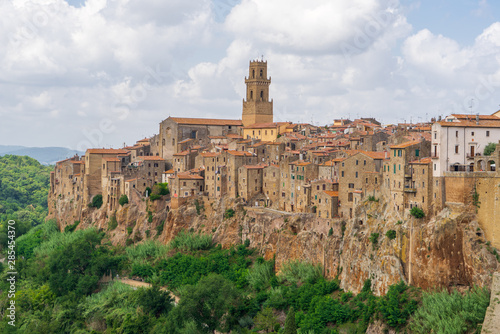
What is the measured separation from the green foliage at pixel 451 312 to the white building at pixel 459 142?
922cm

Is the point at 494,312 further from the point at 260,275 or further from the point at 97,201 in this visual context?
the point at 97,201

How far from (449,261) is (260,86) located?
5508 cm

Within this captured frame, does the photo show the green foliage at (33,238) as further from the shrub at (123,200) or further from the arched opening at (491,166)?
the arched opening at (491,166)

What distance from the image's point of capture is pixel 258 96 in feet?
327

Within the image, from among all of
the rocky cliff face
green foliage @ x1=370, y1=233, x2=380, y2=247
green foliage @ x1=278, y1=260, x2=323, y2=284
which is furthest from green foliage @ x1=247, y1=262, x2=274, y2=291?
green foliage @ x1=370, y1=233, x2=380, y2=247

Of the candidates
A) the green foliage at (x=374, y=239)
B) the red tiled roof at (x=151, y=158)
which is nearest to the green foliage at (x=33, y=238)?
the red tiled roof at (x=151, y=158)


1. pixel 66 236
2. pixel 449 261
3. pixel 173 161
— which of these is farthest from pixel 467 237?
pixel 66 236

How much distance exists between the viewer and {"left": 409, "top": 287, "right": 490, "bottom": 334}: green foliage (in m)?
45.3

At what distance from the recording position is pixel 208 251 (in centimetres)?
7369

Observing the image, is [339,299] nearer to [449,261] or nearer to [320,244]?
[320,244]

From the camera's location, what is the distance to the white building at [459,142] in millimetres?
51969

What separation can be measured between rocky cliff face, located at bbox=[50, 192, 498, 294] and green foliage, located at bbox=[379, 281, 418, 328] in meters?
0.99

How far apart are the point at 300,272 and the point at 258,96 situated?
42201mm


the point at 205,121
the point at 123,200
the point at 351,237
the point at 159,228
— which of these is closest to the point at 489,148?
the point at 351,237
